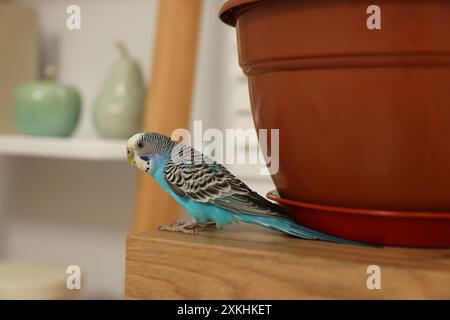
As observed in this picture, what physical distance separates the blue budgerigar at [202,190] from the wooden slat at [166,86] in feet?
1.53

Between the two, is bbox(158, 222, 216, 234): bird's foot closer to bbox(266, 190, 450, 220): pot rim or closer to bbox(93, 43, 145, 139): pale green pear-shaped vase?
bbox(266, 190, 450, 220): pot rim

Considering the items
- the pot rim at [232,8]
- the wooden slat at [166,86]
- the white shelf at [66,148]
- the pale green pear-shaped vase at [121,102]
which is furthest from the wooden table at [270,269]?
the pale green pear-shaped vase at [121,102]

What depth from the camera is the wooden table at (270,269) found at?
29cm

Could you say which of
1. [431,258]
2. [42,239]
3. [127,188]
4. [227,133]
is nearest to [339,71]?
[431,258]

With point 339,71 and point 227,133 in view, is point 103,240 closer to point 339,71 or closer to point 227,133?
point 227,133

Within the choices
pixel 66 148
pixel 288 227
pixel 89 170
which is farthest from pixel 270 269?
pixel 89 170

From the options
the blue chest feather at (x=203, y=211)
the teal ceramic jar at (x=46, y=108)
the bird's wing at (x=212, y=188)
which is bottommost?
the blue chest feather at (x=203, y=211)

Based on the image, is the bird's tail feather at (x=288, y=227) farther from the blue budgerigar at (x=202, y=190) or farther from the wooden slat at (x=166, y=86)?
the wooden slat at (x=166, y=86)

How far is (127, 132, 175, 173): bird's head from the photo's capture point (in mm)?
423

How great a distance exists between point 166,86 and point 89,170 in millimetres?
480

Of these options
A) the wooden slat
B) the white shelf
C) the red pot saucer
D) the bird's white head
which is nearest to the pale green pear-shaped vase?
the white shelf

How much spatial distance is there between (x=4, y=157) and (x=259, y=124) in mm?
1230

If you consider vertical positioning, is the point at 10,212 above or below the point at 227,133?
below

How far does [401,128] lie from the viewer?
0.31 m
